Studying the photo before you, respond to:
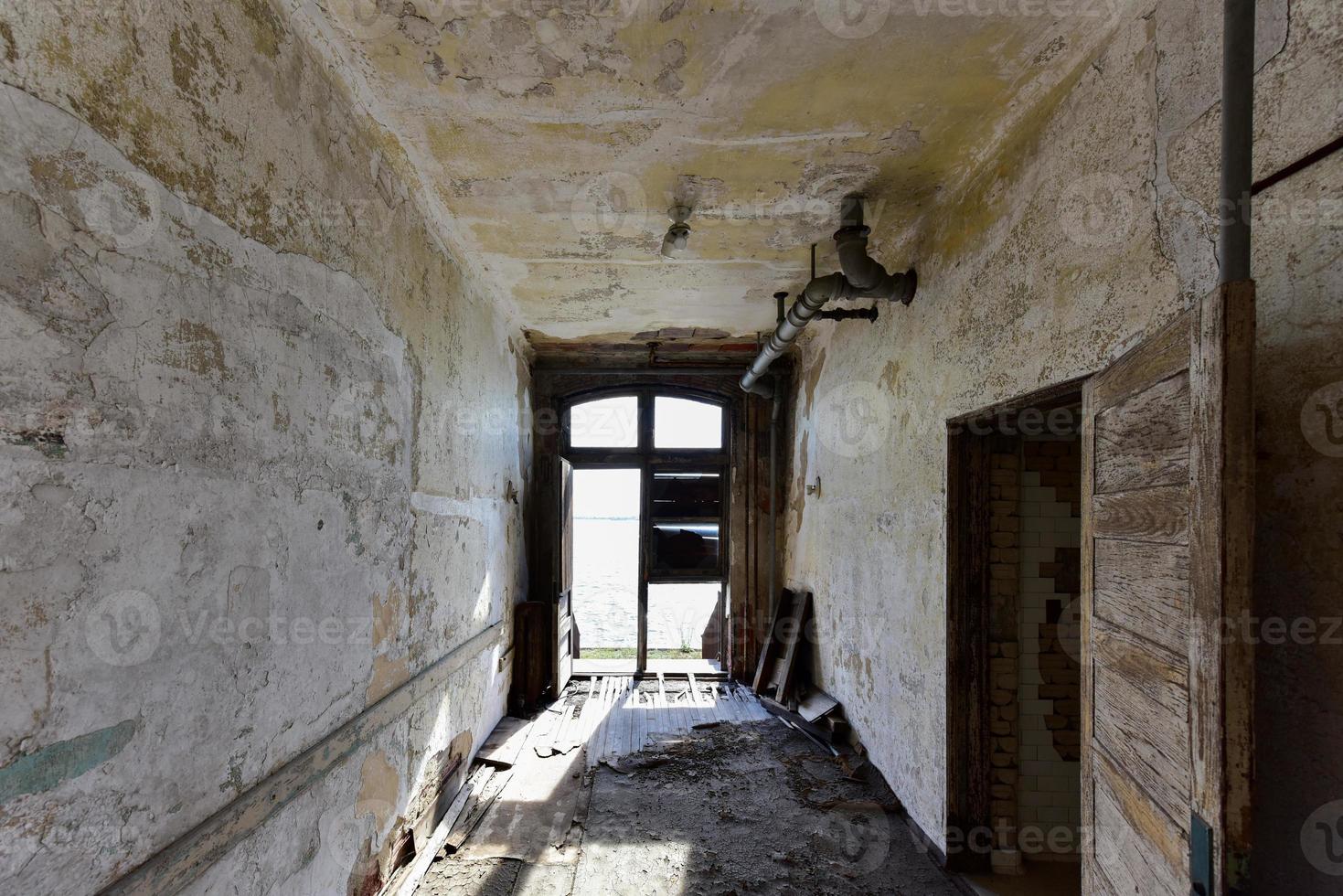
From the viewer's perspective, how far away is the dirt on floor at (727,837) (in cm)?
268

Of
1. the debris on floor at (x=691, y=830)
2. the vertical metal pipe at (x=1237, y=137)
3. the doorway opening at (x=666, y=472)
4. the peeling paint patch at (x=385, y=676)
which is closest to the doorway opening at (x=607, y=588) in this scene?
the doorway opening at (x=666, y=472)

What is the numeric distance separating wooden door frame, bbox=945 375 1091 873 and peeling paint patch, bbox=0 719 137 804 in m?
2.74

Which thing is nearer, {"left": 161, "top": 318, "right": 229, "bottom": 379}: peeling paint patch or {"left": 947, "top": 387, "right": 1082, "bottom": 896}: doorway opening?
{"left": 161, "top": 318, "right": 229, "bottom": 379}: peeling paint patch

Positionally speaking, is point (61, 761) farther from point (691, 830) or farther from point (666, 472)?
point (666, 472)

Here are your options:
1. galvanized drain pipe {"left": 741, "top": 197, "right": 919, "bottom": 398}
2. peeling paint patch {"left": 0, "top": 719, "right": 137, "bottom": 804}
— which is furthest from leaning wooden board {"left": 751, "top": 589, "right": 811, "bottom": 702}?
peeling paint patch {"left": 0, "top": 719, "right": 137, "bottom": 804}

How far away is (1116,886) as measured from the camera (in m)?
1.47

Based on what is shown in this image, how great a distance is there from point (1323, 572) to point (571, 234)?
305 cm

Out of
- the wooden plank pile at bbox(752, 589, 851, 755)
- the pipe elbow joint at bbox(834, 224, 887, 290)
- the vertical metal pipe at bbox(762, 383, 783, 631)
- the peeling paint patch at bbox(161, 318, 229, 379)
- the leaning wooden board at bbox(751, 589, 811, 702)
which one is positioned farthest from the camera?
the vertical metal pipe at bbox(762, 383, 783, 631)

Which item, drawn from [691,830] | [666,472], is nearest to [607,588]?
[666,472]

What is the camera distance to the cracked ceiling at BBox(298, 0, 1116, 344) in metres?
1.69

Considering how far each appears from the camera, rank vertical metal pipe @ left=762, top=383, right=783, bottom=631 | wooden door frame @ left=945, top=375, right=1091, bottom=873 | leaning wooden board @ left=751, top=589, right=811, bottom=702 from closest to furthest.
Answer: wooden door frame @ left=945, top=375, right=1091, bottom=873
leaning wooden board @ left=751, top=589, right=811, bottom=702
vertical metal pipe @ left=762, top=383, right=783, bottom=631

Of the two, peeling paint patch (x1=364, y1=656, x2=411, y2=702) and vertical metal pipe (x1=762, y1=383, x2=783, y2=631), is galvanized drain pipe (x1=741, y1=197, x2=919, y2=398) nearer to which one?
vertical metal pipe (x1=762, y1=383, x2=783, y2=631)

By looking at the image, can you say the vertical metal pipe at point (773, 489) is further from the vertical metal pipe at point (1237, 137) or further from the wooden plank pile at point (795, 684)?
the vertical metal pipe at point (1237, 137)

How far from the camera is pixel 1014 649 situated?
2717 millimetres
